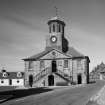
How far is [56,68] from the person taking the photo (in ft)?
152

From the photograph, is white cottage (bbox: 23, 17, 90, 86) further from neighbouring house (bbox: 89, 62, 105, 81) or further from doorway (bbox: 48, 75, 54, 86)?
neighbouring house (bbox: 89, 62, 105, 81)

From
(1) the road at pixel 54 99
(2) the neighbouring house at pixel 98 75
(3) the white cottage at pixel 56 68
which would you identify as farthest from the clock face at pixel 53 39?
(2) the neighbouring house at pixel 98 75

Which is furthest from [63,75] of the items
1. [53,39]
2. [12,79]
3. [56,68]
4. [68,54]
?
[12,79]

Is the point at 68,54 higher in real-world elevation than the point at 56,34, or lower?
lower

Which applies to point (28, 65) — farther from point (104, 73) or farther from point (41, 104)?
point (104, 73)

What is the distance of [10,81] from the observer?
65.9 metres

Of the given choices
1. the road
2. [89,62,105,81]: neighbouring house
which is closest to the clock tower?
the road

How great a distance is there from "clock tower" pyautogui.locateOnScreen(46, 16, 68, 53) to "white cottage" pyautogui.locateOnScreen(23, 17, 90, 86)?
555mm

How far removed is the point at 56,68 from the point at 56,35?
940cm

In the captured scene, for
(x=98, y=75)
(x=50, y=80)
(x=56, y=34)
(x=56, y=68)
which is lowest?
(x=98, y=75)

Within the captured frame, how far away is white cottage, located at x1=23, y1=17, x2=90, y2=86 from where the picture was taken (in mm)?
44562

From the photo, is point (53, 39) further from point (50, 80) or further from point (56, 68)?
point (50, 80)

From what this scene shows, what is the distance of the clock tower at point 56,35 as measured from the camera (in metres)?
Answer: 49.5

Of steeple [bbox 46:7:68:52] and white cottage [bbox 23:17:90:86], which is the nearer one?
white cottage [bbox 23:17:90:86]
